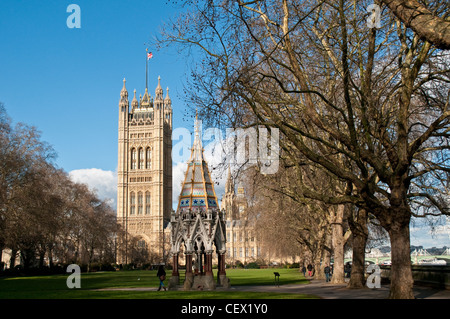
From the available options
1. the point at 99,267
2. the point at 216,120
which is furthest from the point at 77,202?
the point at 216,120

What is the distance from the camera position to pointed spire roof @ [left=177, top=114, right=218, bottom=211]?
97.7 feet

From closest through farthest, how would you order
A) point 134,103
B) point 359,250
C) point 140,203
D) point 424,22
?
1. point 424,22
2. point 359,250
3. point 140,203
4. point 134,103

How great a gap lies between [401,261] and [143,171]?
129 m

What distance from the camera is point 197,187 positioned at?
30.2 metres

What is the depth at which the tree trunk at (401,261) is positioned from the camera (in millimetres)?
16484

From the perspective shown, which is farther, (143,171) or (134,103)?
(134,103)

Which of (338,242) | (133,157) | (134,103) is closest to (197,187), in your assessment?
(338,242)

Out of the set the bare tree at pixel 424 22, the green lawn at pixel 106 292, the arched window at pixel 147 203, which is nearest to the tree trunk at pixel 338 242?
the green lawn at pixel 106 292

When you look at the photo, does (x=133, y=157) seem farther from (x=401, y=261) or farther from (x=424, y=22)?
(x=424, y=22)

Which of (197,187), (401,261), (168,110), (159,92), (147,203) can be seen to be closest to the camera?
(401,261)

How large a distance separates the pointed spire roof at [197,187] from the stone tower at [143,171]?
108938 mm

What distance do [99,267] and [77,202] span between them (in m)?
15.9

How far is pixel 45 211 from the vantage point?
45.5 meters
